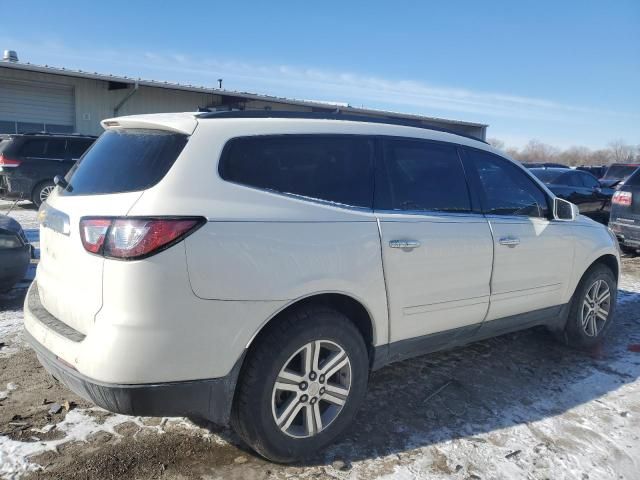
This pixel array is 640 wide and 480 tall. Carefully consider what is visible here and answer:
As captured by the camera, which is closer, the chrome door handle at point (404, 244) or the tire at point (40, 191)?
the chrome door handle at point (404, 244)

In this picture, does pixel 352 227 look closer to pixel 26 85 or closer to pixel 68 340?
pixel 68 340

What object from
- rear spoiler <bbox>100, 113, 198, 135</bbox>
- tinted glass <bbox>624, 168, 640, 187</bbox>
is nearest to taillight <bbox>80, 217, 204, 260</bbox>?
rear spoiler <bbox>100, 113, 198, 135</bbox>

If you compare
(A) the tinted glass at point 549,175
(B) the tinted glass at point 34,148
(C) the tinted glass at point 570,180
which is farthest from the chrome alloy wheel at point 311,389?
(B) the tinted glass at point 34,148

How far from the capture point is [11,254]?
5.07 meters

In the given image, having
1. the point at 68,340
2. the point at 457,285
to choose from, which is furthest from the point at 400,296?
the point at 68,340

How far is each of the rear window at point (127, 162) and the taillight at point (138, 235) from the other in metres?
0.22

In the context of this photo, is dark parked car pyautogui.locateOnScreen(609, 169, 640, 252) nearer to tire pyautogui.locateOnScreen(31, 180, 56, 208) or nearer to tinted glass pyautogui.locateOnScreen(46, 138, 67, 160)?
tire pyautogui.locateOnScreen(31, 180, 56, 208)

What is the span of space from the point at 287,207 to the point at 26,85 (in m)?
18.1

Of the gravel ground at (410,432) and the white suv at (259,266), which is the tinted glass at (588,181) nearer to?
the gravel ground at (410,432)

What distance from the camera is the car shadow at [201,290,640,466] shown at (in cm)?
322

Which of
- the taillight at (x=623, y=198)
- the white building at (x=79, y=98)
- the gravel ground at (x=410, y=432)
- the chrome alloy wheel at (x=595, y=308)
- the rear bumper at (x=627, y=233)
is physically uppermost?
the white building at (x=79, y=98)

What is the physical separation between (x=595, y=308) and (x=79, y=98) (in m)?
18.4

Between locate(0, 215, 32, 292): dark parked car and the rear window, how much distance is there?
96.3 inches

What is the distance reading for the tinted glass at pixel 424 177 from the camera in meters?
3.34
